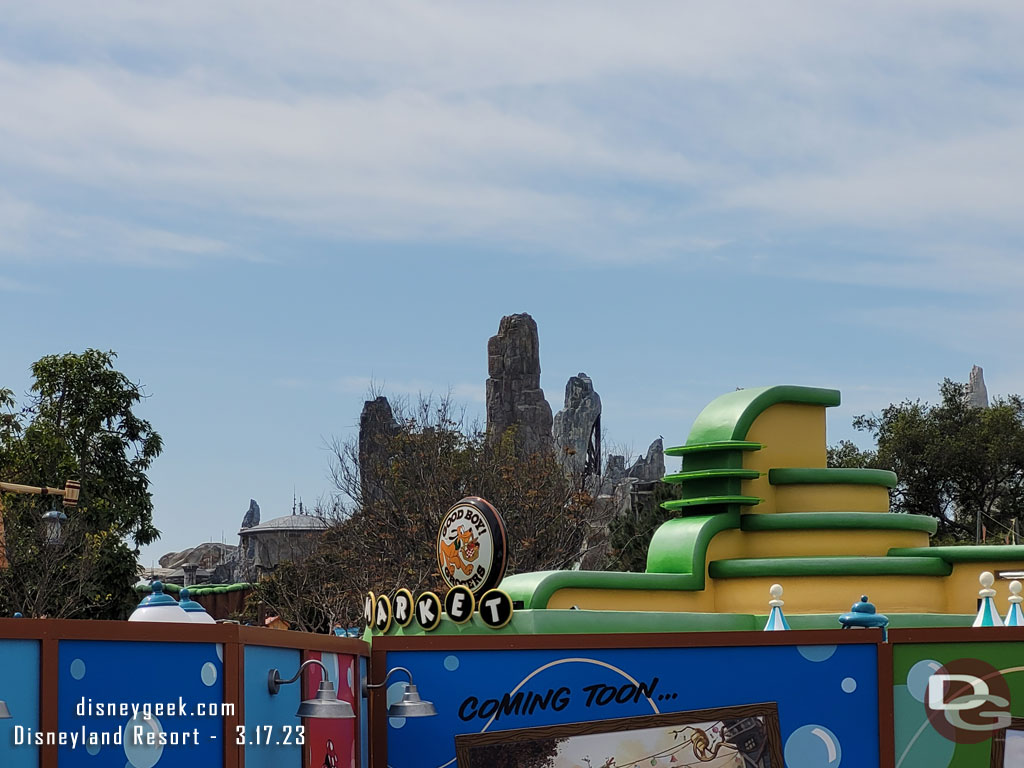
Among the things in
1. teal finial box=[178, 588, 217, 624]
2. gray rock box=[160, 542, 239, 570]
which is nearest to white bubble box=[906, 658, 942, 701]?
teal finial box=[178, 588, 217, 624]

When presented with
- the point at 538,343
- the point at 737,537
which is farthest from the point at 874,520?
the point at 538,343

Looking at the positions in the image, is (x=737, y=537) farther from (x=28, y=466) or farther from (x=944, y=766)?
(x=28, y=466)

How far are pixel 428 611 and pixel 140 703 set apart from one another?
779 cm

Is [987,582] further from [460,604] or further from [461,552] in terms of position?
[461,552]

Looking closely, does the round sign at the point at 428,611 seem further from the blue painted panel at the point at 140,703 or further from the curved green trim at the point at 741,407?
the blue painted panel at the point at 140,703

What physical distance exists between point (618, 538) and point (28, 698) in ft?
124

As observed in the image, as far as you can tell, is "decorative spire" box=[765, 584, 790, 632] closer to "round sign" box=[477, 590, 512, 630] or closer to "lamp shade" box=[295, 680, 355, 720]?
"round sign" box=[477, 590, 512, 630]

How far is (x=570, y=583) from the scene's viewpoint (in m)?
16.1

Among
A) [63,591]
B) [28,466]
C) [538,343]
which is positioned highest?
[538,343]

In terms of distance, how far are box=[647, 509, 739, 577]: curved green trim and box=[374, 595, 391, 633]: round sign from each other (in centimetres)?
391

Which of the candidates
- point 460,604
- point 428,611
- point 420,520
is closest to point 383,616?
point 428,611

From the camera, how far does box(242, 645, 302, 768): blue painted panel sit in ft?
28.2

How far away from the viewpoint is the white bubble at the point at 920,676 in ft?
39.4

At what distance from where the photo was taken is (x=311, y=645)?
31.4ft
